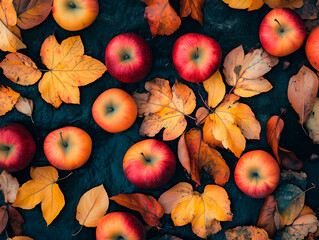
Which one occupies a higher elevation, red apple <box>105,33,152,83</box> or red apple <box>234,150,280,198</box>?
red apple <box>105,33,152,83</box>

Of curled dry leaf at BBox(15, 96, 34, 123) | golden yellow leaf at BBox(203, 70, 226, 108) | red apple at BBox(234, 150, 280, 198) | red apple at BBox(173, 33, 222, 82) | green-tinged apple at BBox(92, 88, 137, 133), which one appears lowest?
red apple at BBox(234, 150, 280, 198)

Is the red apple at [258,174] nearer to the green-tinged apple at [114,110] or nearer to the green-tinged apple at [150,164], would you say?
the green-tinged apple at [150,164]

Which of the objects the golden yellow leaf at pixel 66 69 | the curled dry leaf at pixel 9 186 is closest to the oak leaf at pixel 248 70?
the golden yellow leaf at pixel 66 69

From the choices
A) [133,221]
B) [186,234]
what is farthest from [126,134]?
[186,234]

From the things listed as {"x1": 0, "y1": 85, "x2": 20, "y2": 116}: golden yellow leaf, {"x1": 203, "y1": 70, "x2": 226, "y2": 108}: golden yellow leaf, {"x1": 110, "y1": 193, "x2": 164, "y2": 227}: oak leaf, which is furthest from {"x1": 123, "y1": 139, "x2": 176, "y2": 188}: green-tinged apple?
{"x1": 0, "y1": 85, "x2": 20, "y2": 116}: golden yellow leaf

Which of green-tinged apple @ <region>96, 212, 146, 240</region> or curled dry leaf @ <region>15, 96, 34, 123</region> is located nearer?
green-tinged apple @ <region>96, 212, 146, 240</region>

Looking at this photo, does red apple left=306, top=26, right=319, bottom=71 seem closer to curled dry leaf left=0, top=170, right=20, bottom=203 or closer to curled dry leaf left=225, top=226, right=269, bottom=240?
curled dry leaf left=225, top=226, right=269, bottom=240

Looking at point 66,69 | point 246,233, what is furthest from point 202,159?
point 66,69

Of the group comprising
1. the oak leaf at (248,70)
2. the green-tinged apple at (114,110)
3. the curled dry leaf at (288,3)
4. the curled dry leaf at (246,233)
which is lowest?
the curled dry leaf at (246,233)
